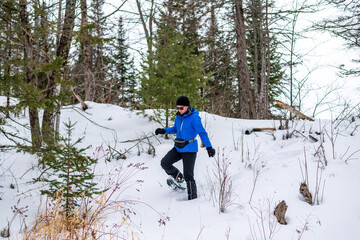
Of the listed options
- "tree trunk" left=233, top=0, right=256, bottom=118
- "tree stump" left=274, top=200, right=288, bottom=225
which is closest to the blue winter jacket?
"tree stump" left=274, top=200, right=288, bottom=225

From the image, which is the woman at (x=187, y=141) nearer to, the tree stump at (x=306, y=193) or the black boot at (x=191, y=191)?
the black boot at (x=191, y=191)

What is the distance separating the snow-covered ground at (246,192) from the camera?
2.75 m

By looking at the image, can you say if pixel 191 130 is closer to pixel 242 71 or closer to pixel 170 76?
pixel 170 76

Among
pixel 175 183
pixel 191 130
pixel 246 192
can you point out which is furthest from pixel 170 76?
pixel 246 192

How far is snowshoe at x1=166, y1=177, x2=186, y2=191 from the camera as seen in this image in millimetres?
4129

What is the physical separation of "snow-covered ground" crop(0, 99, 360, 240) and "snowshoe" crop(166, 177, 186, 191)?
10 cm

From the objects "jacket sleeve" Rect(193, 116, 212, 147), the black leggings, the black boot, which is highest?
"jacket sleeve" Rect(193, 116, 212, 147)

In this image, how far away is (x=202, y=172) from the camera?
482 centimetres

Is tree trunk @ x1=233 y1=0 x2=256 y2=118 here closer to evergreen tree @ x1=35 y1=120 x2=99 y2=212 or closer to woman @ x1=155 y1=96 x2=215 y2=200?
woman @ x1=155 y1=96 x2=215 y2=200

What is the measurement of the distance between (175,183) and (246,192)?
1.20m

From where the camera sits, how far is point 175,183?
4117 millimetres

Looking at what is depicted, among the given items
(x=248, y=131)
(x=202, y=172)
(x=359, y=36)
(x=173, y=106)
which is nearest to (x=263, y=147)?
(x=248, y=131)

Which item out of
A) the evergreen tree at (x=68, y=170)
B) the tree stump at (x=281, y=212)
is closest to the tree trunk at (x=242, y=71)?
the tree stump at (x=281, y=212)

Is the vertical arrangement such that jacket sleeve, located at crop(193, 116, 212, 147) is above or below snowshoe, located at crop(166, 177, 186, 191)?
above
